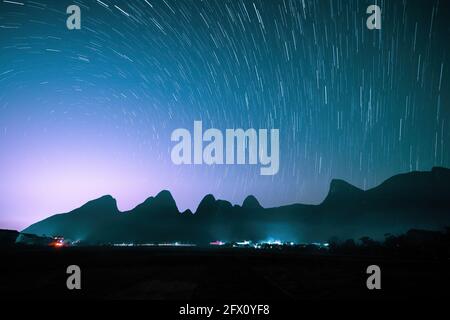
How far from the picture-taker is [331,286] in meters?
19.4

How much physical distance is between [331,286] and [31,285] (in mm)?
15248

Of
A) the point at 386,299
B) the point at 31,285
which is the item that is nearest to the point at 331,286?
the point at 386,299
